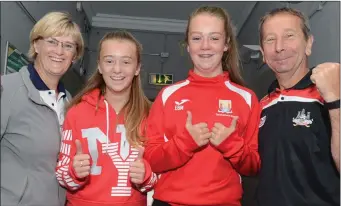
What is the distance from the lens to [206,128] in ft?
4.25

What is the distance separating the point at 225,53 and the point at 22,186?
3.38 feet

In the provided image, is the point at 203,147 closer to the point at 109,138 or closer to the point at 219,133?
the point at 219,133

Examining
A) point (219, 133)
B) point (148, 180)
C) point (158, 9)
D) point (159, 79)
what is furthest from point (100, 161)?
point (159, 79)

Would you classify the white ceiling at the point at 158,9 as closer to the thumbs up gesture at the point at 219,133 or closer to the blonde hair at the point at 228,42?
the blonde hair at the point at 228,42

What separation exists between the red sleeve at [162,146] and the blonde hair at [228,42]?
36 centimetres

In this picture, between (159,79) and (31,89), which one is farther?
(159,79)

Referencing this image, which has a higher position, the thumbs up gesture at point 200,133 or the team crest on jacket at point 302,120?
the team crest on jacket at point 302,120

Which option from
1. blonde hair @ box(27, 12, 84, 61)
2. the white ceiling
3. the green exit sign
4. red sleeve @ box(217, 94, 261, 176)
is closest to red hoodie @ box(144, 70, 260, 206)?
red sleeve @ box(217, 94, 261, 176)

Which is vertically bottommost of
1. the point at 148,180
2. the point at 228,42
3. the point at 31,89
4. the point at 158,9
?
the point at 148,180

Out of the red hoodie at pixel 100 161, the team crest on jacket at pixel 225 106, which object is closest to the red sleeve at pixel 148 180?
the red hoodie at pixel 100 161

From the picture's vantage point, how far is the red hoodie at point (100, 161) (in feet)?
4.82

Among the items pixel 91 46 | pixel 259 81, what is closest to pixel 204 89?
pixel 259 81

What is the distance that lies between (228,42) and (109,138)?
26.6 inches

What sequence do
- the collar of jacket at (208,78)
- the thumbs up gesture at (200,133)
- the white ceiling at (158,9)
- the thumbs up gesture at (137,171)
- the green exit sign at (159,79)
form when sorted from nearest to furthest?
the thumbs up gesture at (200,133) → the thumbs up gesture at (137,171) → the collar of jacket at (208,78) → the white ceiling at (158,9) → the green exit sign at (159,79)
